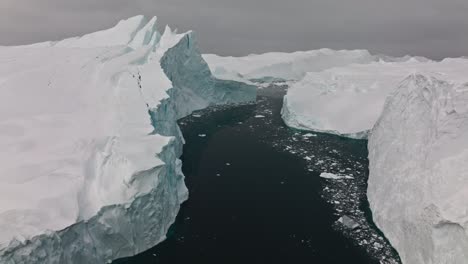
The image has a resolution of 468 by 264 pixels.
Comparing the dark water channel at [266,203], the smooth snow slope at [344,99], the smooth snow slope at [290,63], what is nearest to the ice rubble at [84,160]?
the dark water channel at [266,203]

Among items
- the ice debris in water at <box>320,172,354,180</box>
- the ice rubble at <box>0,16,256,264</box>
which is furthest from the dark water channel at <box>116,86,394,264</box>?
the ice rubble at <box>0,16,256,264</box>

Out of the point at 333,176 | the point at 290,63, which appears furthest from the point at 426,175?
the point at 290,63

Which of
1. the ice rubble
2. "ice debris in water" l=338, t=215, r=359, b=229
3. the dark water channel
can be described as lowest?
the dark water channel

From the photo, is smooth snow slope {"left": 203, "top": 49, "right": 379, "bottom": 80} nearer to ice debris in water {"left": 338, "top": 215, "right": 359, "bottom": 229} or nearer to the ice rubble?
the ice rubble

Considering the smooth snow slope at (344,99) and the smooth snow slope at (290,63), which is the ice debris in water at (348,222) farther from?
the smooth snow slope at (290,63)

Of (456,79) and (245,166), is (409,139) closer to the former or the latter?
(456,79)

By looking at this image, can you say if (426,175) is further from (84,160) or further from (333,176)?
(84,160)
